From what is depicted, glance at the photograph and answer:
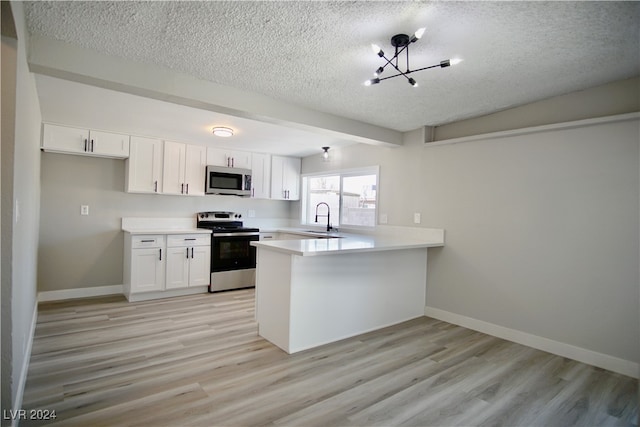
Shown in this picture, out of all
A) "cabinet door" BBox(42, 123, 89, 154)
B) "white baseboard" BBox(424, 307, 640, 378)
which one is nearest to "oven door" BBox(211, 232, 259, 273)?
"cabinet door" BBox(42, 123, 89, 154)

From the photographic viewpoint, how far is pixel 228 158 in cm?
532

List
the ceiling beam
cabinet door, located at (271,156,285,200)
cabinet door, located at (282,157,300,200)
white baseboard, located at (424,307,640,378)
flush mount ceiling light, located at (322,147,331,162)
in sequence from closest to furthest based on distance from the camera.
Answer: the ceiling beam → white baseboard, located at (424,307,640,378) → flush mount ceiling light, located at (322,147,331,162) → cabinet door, located at (271,156,285,200) → cabinet door, located at (282,157,300,200)

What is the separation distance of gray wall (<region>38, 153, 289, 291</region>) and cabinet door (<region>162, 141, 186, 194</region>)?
0.34 metres

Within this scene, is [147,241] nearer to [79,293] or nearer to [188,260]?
[188,260]

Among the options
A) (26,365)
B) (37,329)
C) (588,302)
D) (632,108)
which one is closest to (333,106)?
(632,108)

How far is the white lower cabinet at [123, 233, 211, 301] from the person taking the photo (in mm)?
4242

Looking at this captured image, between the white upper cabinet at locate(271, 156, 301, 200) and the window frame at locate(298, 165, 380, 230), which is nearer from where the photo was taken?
the window frame at locate(298, 165, 380, 230)

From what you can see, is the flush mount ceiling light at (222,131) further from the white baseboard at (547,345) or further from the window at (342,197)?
the white baseboard at (547,345)

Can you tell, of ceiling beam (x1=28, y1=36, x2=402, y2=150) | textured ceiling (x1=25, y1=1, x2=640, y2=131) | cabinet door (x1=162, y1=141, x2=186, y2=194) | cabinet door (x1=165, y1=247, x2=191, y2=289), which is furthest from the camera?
cabinet door (x1=162, y1=141, x2=186, y2=194)

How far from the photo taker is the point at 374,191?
4.65 meters

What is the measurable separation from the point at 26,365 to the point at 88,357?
0.37m

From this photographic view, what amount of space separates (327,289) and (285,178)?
332cm

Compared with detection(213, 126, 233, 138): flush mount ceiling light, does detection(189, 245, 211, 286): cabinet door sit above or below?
below

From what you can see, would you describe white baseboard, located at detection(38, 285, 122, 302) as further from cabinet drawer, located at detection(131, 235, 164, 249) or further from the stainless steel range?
the stainless steel range
